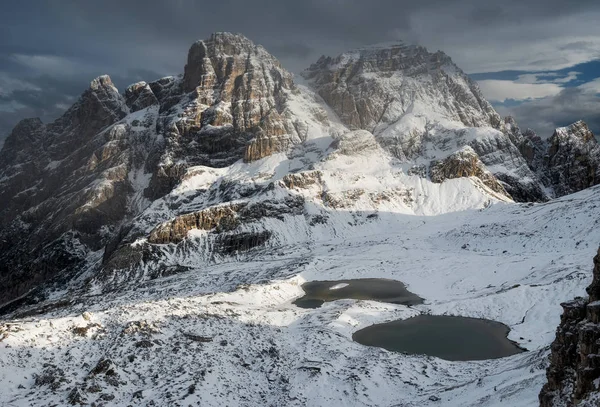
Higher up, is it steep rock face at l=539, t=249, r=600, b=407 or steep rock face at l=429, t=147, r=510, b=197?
steep rock face at l=429, t=147, r=510, b=197

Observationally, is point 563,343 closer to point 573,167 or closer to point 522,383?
point 522,383

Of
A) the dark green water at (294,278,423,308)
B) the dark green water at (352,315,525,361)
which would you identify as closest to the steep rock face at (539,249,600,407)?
the dark green water at (352,315,525,361)

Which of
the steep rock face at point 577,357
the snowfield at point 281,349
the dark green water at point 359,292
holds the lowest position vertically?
the dark green water at point 359,292

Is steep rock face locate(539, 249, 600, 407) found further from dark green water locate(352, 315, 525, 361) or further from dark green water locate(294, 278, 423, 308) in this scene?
dark green water locate(294, 278, 423, 308)

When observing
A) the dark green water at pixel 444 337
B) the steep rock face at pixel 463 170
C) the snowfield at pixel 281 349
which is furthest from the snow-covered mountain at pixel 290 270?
the dark green water at pixel 444 337

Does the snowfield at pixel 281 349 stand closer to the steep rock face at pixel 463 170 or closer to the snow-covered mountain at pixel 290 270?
the snow-covered mountain at pixel 290 270

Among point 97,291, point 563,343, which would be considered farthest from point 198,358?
point 97,291
